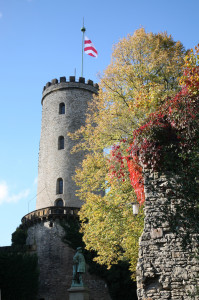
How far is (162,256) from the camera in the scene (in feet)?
29.2

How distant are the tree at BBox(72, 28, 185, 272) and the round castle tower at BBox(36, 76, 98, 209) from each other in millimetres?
14254

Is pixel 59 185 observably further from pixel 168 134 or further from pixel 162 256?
pixel 162 256

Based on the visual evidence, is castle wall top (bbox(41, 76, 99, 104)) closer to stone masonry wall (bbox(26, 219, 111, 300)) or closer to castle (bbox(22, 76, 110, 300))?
castle (bbox(22, 76, 110, 300))

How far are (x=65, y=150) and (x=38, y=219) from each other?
23.0 feet

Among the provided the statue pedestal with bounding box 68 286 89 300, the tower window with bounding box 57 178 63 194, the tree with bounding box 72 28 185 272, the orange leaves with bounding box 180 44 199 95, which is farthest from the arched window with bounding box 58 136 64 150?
the orange leaves with bounding box 180 44 199 95

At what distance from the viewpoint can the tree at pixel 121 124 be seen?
1496 centimetres

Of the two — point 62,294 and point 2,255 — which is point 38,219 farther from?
point 62,294

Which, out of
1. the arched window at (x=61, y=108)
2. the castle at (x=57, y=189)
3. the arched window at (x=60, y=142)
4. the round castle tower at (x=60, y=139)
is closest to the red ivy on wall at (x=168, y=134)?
the castle at (x=57, y=189)

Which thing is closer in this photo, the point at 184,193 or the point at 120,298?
the point at 184,193

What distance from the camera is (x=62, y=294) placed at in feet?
88.9

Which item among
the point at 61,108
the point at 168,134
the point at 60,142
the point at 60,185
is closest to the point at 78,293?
the point at 168,134

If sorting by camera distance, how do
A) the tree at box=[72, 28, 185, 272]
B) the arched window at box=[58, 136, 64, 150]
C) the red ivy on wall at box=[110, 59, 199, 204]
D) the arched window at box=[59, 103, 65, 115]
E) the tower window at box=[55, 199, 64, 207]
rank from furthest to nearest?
the arched window at box=[59, 103, 65, 115]
the arched window at box=[58, 136, 64, 150]
the tower window at box=[55, 199, 64, 207]
the tree at box=[72, 28, 185, 272]
the red ivy on wall at box=[110, 59, 199, 204]

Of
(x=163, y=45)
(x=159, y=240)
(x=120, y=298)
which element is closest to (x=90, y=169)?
(x=163, y=45)

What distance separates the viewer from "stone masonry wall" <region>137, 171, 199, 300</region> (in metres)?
8.52
